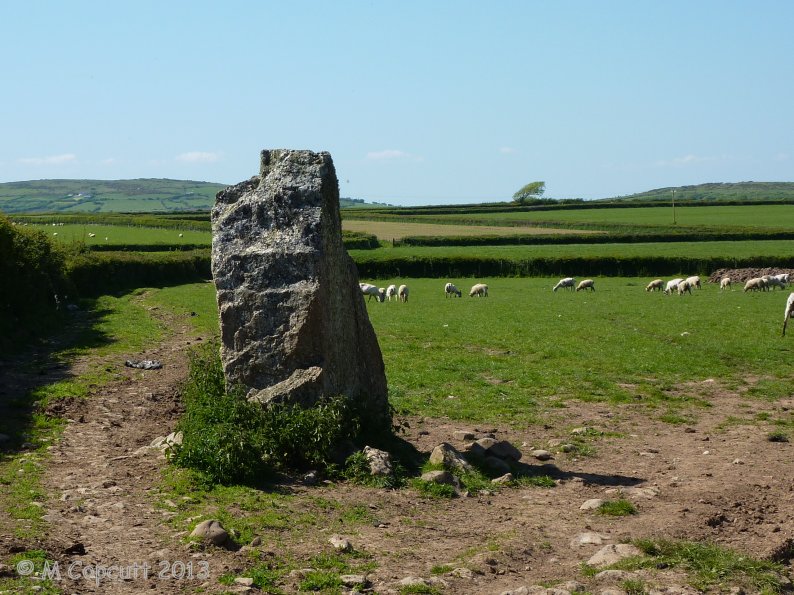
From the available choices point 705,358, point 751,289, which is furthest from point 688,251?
point 705,358

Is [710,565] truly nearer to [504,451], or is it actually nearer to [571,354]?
[504,451]

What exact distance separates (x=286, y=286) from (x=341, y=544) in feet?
Answer: 15.8

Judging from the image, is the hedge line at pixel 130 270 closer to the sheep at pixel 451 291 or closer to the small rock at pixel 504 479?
the sheep at pixel 451 291

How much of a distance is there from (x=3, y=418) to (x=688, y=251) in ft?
211

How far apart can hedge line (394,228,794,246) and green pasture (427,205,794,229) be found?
12.9m

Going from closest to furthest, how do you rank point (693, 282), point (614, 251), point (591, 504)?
point (591, 504), point (693, 282), point (614, 251)

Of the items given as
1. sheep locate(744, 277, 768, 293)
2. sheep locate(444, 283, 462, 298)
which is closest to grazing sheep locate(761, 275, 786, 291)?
sheep locate(744, 277, 768, 293)

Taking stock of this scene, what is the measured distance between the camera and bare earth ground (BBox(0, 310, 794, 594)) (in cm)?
871

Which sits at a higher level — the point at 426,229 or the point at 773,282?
the point at 426,229

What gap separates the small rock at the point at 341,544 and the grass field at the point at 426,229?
83.9 meters

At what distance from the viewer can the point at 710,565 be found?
8.49m

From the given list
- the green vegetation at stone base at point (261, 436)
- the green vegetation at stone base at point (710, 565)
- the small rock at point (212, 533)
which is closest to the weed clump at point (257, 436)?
the green vegetation at stone base at point (261, 436)

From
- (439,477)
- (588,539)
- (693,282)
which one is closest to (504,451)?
(439,477)

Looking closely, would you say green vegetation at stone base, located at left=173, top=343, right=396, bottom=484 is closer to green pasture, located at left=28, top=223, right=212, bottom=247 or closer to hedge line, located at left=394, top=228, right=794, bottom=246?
green pasture, located at left=28, top=223, right=212, bottom=247
